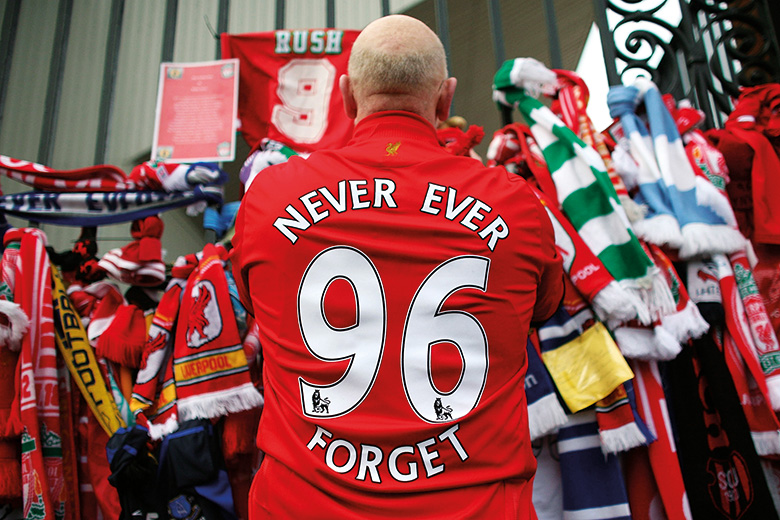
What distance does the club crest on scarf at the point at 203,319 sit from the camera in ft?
5.97

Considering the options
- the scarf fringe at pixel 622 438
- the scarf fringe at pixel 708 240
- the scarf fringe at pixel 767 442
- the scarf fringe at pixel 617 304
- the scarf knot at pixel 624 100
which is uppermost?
the scarf knot at pixel 624 100

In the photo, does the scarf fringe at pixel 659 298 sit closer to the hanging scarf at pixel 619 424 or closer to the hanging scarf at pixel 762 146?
the hanging scarf at pixel 619 424

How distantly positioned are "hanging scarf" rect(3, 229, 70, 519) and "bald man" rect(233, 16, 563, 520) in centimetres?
102

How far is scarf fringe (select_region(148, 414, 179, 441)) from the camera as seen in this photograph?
1.72 m

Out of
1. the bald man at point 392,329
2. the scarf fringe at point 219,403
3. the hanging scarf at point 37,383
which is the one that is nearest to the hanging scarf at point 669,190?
the bald man at point 392,329

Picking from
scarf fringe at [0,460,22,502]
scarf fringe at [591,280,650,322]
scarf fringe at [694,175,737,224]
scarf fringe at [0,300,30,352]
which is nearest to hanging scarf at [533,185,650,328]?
scarf fringe at [591,280,650,322]

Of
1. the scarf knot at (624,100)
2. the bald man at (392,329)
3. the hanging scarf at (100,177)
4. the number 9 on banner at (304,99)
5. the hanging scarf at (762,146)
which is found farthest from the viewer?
the number 9 on banner at (304,99)

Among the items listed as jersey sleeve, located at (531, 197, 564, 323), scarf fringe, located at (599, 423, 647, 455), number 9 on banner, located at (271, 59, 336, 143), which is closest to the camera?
jersey sleeve, located at (531, 197, 564, 323)

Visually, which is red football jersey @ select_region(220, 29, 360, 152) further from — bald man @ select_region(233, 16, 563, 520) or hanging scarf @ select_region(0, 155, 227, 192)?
bald man @ select_region(233, 16, 563, 520)

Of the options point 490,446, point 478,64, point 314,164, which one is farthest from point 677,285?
point 478,64

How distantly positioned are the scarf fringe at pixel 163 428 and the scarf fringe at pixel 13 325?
53cm

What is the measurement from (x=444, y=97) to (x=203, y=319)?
981 mm

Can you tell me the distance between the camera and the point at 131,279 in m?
2.14

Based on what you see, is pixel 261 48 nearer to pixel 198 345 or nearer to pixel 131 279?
pixel 131 279
